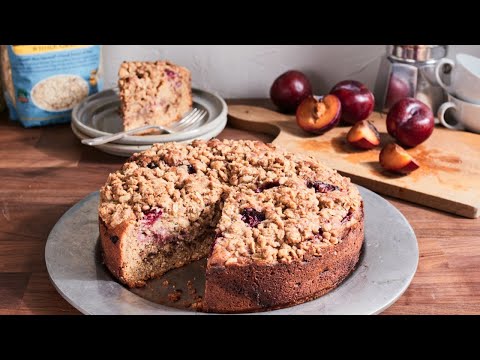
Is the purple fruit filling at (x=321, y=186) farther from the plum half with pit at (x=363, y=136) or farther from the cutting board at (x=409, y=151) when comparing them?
the plum half with pit at (x=363, y=136)

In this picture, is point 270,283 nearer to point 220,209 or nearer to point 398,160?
point 220,209

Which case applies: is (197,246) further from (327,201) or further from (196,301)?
(327,201)

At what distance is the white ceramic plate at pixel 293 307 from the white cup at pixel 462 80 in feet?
2.55

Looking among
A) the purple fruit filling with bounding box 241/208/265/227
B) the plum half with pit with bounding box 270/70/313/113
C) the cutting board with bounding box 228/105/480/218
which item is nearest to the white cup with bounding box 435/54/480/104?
the cutting board with bounding box 228/105/480/218

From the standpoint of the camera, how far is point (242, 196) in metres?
1.85

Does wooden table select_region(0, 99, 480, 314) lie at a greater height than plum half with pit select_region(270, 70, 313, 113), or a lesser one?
lesser

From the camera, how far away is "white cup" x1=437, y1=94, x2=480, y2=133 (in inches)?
105

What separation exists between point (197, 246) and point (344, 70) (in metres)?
1.34

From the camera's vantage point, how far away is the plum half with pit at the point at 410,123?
249 cm

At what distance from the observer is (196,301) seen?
1.75 m

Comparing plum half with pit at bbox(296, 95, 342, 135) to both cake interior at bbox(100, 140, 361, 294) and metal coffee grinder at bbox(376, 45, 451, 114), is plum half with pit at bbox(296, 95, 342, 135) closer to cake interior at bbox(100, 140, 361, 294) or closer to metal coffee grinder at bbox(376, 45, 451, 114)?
metal coffee grinder at bbox(376, 45, 451, 114)

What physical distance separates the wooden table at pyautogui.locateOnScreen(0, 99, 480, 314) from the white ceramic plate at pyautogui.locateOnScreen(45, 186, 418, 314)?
2.5 inches

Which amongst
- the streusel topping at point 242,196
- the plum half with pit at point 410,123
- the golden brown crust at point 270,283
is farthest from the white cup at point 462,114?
the golden brown crust at point 270,283

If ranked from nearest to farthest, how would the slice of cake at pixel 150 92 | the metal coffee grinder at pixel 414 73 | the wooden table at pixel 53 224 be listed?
1. the wooden table at pixel 53 224
2. the slice of cake at pixel 150 92
3. the metal coffee grinder at pixel 414 73
